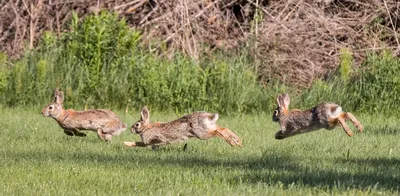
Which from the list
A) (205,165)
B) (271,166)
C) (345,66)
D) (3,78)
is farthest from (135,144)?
(345,66)

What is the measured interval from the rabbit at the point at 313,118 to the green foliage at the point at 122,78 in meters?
5.23

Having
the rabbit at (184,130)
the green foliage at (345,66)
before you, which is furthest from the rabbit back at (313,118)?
the green foliage at (345,66)

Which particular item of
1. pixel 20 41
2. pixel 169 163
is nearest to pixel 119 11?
pixel 20 41

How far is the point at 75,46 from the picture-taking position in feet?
57.8

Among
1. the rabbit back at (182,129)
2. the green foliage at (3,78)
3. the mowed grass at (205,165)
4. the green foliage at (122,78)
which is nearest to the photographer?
the mowed grass at (205,165)

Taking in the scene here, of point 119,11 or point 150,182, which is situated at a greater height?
point 119,11

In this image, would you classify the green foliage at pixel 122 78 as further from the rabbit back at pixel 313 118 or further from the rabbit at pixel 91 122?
the rabbit back at pixel 313 118

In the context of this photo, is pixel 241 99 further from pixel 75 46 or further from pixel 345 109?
pixel 75 46

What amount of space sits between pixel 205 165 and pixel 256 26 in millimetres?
9429

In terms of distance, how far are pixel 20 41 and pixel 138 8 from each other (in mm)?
2401

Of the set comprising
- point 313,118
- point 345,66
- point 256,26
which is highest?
point 256,26

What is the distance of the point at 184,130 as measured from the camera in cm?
1066

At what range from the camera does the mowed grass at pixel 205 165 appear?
25.9 feet

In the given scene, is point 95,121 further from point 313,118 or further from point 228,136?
point 313,118
